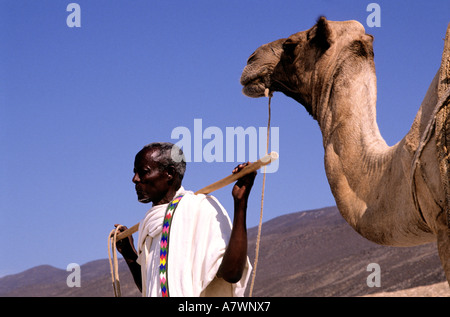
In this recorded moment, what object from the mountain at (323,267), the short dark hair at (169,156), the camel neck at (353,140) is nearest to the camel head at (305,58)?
the camel neck at (353,140)

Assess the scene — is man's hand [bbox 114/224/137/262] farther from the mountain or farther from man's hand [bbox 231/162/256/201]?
the mountain

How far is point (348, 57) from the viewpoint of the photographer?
4859 millimetres

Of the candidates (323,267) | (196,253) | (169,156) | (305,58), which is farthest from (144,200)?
(323,267)

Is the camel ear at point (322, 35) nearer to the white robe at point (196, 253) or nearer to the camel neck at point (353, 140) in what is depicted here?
the camel neck at point (353, 140)

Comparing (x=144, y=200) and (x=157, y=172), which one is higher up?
(x=157, y=172)

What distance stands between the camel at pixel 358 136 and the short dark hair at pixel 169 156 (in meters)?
1.07

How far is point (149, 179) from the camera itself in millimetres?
4152

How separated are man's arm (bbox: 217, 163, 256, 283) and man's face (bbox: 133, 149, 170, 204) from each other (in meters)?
0.65

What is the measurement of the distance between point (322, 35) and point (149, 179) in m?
1.76

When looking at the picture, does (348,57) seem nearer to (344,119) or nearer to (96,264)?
(344,119)

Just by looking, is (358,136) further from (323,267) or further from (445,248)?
(323,267)
